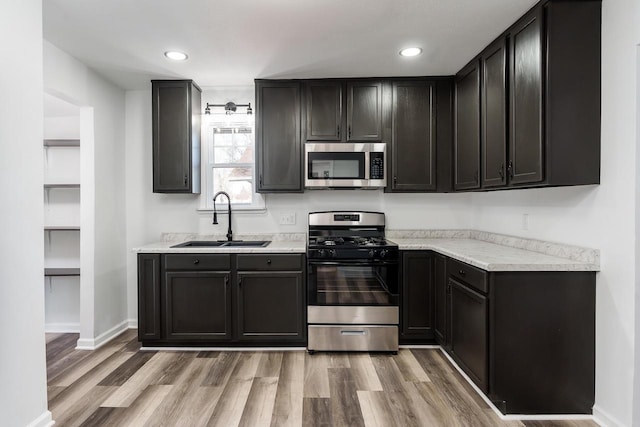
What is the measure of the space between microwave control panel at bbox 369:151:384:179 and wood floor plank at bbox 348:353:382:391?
158 centimetres

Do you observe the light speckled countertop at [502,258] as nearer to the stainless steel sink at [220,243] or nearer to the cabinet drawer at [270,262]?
the cabinet drawer at [270,262]

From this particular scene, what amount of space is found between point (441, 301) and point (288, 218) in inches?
64.9

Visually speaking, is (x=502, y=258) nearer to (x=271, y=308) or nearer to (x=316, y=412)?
(x=316, y=412)

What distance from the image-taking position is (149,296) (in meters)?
2.87

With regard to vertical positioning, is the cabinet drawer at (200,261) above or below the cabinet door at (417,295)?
above

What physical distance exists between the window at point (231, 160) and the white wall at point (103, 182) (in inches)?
33.6

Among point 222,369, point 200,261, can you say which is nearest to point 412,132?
point 200,261

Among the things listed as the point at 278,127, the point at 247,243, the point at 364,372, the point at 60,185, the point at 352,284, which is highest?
the point at 278,127

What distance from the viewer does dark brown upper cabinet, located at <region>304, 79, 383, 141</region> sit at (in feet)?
10.3

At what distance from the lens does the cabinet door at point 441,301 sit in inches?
105
